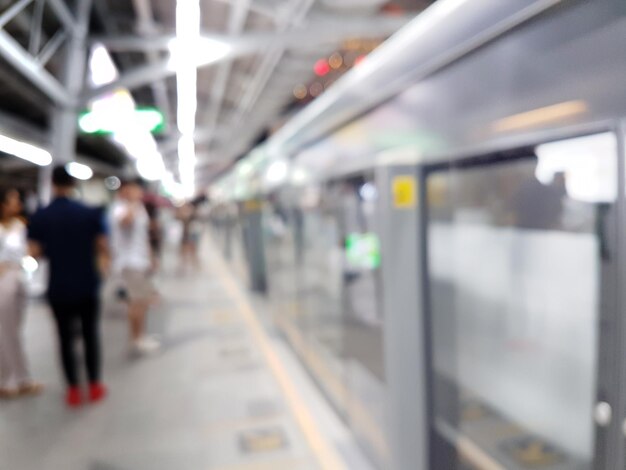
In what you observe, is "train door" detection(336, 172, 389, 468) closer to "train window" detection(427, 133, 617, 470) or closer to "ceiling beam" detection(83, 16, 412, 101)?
"train window" detection(427, 133, 617, 470)

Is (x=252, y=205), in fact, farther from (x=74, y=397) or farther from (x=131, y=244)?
(x=74, y=397)

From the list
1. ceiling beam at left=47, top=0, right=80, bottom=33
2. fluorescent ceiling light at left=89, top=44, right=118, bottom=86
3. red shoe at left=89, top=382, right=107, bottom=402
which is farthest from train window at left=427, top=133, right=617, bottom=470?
fluorescent ceiling light at left=89, top=44, right=118, bottom=86

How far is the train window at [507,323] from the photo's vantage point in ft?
7.02

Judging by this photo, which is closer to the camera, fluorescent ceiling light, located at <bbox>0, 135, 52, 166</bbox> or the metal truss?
the metal truss

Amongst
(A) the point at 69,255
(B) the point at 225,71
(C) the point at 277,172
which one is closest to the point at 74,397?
(A) the point at 69,255

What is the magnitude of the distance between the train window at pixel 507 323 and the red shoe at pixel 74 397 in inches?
109

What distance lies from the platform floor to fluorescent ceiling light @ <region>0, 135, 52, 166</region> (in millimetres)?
2240

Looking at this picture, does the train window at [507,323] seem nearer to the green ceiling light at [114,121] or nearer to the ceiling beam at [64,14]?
the ceiling beam at [64,14]

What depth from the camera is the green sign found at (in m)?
2.88

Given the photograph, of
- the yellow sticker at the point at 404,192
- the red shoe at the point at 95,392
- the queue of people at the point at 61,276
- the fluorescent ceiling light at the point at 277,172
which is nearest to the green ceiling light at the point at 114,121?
the fluorescent ceiling light at the point at 277,172

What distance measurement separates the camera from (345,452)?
301cm

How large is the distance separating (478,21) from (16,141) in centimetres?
615

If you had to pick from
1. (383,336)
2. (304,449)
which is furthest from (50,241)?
(383,336)

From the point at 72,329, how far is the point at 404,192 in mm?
2839
